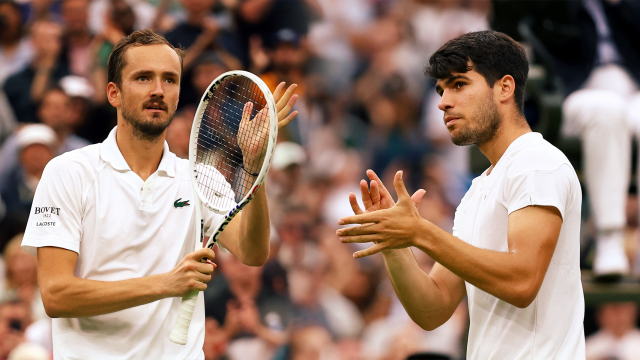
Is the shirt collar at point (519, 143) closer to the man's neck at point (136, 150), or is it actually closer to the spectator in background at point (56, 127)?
the man's neck at point (136, 150)

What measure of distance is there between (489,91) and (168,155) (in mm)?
1258

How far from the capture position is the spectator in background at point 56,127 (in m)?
6.00

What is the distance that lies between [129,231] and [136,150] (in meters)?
0.33

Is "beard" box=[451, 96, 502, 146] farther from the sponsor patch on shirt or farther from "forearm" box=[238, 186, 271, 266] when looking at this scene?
the sponsor patch on shirt

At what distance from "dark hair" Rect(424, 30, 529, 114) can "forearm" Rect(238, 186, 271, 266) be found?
82cm

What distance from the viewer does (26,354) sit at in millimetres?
5070

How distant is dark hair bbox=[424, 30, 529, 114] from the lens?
2688 mm

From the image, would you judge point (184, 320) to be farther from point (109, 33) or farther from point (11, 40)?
point (11, 40)

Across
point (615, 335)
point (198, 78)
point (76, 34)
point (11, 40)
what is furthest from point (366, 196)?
point (11, 40)

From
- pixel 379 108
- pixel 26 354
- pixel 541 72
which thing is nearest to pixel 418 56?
pixel 379 108

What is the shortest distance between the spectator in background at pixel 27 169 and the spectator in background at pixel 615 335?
15.2 ft

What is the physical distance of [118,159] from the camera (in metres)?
2.78

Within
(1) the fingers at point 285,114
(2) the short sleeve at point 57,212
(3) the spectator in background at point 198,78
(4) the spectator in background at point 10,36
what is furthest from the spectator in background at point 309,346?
(4) the spectator in background at point 10,36

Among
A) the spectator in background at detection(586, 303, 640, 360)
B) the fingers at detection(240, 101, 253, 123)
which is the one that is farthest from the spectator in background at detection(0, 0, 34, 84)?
the spectator in background at detection(586, 303, 640, 360)
